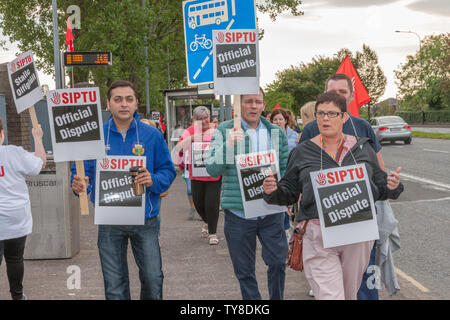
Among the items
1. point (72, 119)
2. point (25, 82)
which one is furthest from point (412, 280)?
point (25, 82)

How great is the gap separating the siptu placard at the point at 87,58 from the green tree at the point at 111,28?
11375 mm

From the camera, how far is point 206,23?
6430 millimetres

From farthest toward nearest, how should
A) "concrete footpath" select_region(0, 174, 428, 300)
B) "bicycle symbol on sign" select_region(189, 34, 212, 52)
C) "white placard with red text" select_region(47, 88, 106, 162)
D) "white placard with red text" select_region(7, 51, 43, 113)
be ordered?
"bicycle symbol on sign" select_region(189, 34, 212, 52) < "concrete footpath" select_region(0, 174, 428, 300) < "white placard with red text" select_region(7, 51, 43, 113) < "white placard with red text" select_region(47, 88, 106, 162)

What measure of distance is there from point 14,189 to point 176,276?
2.03 m

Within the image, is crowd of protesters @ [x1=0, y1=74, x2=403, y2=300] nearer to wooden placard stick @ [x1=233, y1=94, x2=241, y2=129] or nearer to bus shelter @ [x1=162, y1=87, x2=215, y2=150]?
wooden placard stick @ [x1=233, y1=94, x2=241, y2=129]

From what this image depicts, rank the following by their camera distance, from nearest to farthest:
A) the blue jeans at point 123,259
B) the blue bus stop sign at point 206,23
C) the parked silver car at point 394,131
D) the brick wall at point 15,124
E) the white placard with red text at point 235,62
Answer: the blue jeans at point 123,259, the white placard with red text at point 235,62, the blue bus stop sign at point 206,23, the brick wall at point 15,124, the parked silver car at point 394,131

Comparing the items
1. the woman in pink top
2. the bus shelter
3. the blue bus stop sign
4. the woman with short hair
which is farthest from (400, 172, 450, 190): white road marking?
the woman with short hair

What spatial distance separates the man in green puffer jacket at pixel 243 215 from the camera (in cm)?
449

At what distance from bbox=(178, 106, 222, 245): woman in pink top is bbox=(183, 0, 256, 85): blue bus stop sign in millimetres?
1329

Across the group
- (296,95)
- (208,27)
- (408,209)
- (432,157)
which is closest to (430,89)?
(296,95)

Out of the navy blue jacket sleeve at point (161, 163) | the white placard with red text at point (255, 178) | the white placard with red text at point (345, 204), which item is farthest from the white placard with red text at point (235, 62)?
the white placard with red text at point (345, 204)

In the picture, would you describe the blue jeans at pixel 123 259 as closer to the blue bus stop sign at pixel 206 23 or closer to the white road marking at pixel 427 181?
the blue bus stop sign at pixel 206 23

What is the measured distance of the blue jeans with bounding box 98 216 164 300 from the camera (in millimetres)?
4129

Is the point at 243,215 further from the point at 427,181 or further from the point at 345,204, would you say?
the point at 427,181
